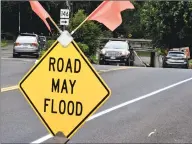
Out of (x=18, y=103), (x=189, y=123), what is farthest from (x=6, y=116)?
(x=189, y=123)

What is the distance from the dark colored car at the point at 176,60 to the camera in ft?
111

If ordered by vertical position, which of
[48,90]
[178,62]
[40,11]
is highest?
[40,11]

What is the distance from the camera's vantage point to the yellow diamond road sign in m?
5.26

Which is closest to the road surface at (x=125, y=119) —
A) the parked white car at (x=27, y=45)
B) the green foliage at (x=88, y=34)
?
the parked white car at (x=27, y=45)

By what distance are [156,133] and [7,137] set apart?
8.48 feet

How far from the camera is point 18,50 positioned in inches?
1129

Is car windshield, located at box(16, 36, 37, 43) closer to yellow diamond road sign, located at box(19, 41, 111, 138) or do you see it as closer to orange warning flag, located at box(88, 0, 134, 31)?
yellow diamond road sign, located at box(19, 41, 111, 138)

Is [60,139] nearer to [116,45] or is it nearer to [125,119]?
[125,119]

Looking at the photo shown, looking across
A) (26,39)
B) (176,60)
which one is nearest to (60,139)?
(26,39)

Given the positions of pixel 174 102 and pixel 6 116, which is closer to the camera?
pixel 6 116

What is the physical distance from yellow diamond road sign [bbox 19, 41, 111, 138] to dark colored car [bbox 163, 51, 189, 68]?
28.9m

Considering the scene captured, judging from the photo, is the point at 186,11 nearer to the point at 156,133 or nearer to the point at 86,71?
the point at 156,133

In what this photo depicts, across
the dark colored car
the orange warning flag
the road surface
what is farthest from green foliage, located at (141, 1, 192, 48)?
the orange warning flag

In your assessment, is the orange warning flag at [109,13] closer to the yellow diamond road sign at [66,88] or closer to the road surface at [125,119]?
the yellow diamond road sign at [66,88]
